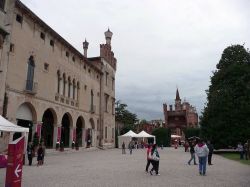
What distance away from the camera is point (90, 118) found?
41.6 m

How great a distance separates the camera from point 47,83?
28.8m

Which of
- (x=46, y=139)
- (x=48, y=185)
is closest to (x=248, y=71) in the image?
(x=46, y=139)

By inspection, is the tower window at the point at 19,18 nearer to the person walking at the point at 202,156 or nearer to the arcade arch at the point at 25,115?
the arcade arch at the point at 25,115

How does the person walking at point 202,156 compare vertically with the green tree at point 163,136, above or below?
below

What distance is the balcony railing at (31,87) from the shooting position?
25086mm

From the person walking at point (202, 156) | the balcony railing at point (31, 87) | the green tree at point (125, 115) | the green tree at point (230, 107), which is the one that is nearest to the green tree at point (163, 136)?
the green tree at point (125, 115)

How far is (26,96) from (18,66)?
8.99ft

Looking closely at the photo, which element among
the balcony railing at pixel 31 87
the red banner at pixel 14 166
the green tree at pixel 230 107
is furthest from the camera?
the green tree at pixel 230 107

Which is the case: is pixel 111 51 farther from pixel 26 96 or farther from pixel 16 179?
pixel 16 179

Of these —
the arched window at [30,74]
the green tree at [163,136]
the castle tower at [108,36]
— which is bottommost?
the green tree at [163,136]

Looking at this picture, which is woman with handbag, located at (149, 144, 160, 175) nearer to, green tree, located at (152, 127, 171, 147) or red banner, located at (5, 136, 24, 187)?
red banner, located at (5, 136, 24, 187)

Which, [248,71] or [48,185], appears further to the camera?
[248,71]

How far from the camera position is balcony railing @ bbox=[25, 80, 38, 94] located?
2509 cm

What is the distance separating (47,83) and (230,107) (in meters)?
20.9
